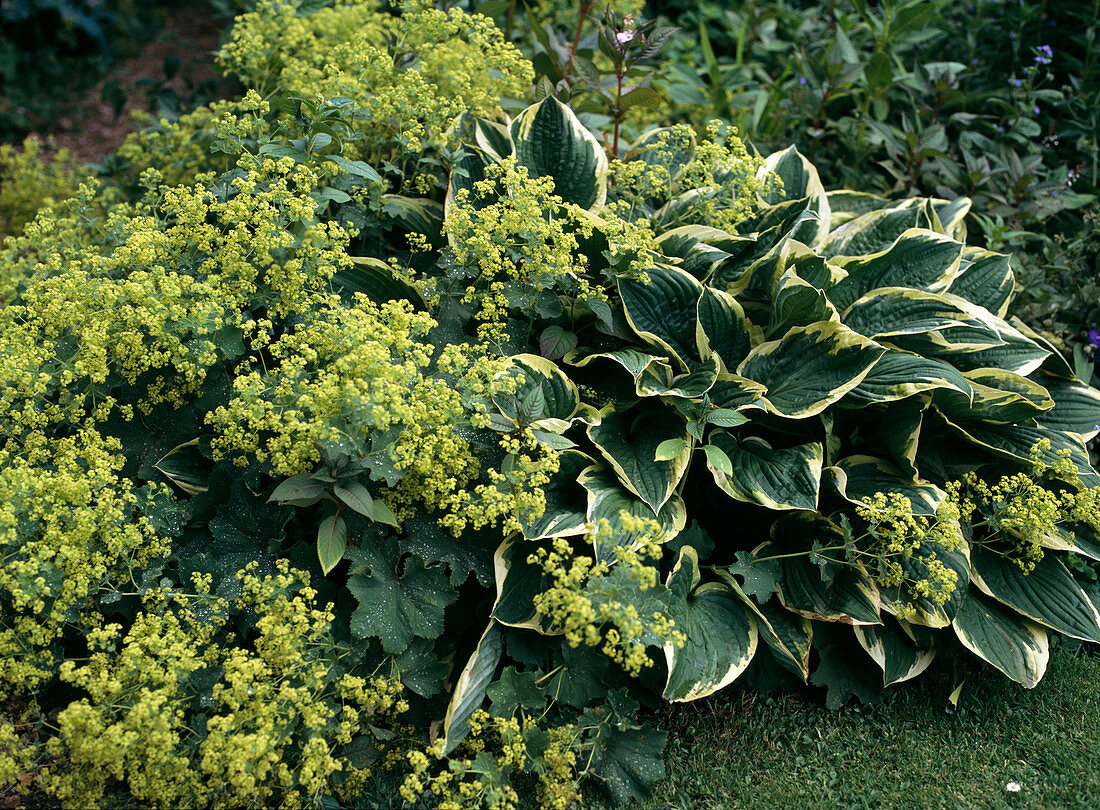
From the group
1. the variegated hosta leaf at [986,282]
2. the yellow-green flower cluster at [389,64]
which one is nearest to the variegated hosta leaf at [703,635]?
the variegated hosta leaf at [986,282]

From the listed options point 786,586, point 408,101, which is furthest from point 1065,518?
point 408,101

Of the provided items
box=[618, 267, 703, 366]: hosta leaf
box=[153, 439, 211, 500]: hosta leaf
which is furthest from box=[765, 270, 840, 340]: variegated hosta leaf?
box=[153, 439, 211, 500]: hosta leaf

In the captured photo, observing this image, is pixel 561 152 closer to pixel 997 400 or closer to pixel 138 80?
pixel 997 400

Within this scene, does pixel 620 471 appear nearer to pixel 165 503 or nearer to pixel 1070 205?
pixel 165 503

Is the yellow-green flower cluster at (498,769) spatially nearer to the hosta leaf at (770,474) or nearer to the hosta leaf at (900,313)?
the hosta leaf at (770,474)

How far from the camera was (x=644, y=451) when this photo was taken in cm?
271

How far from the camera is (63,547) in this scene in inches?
84.1

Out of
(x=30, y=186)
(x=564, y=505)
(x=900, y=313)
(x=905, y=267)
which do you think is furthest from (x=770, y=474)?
(x=30, y=186)

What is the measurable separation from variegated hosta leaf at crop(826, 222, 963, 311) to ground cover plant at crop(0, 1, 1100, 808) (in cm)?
1

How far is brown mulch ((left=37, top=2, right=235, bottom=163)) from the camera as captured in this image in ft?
18.1

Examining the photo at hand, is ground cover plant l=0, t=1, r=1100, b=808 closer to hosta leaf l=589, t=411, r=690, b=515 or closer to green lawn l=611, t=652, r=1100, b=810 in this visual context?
hosta leaf l=589, t=411, r=690, b=515

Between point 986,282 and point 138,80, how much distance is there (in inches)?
184

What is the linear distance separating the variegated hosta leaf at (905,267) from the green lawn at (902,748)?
1.27m

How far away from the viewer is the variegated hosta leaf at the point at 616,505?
2466mm
